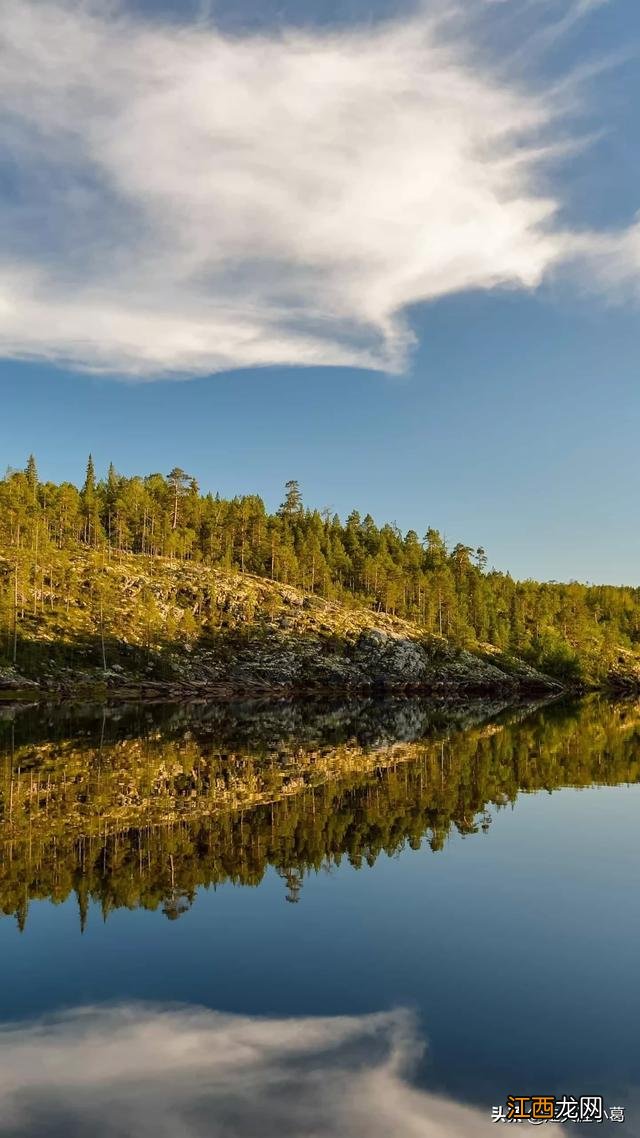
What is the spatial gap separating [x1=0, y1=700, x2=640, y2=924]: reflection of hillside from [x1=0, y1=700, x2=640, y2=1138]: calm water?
8.6 inches

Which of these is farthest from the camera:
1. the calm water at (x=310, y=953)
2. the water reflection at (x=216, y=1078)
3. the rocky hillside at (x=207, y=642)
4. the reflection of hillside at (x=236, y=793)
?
the rocky hillside at (x=207, y=642)

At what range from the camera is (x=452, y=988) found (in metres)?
17.9

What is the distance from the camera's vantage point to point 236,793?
137ft

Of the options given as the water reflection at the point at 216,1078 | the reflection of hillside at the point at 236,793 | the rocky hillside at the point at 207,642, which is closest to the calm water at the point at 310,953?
the water reflection at the point at 216,1078

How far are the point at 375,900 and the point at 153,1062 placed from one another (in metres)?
11.9

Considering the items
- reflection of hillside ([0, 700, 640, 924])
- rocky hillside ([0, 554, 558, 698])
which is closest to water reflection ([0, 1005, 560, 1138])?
reflection of hillside ([0, 700, 640, 924])

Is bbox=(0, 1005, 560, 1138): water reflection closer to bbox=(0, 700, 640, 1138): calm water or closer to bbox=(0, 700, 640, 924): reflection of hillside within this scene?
bbox=(0, 700, 640, 1138): calm water

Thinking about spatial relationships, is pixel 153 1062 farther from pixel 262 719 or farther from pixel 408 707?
pixel 408 707

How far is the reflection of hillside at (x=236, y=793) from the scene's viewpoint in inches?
1075

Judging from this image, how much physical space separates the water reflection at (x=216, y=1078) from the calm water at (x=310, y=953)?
5cm

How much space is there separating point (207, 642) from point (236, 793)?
109533mm

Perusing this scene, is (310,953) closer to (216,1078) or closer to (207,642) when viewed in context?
(216,1078)

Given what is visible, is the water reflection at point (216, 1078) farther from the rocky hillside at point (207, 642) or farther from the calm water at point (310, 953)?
the rocky hillside at point (207, 642)

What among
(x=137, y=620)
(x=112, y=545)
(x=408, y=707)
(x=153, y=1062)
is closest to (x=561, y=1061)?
(x=153, y=1062)
